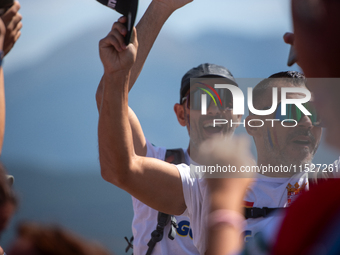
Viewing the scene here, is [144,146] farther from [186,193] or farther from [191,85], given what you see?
[186,193]

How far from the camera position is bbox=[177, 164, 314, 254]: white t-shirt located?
1.56 m

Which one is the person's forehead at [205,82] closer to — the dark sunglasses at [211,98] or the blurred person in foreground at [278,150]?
the dark sunglasses at [211,98]

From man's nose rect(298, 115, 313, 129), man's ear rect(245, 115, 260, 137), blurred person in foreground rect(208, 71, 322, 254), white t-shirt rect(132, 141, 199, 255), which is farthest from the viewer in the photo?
white t-shirt rect(132, 141, 199, 255)

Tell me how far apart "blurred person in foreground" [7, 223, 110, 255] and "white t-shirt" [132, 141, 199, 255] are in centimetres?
160

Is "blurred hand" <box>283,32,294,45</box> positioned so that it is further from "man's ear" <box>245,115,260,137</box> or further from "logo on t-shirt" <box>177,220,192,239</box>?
"logo on t-shirt" <box>177,220,192,239</box>

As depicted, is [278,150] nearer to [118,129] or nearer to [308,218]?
[118,129]

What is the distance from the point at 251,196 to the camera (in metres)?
1.88

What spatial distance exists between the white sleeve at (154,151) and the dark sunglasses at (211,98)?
0.40 metres

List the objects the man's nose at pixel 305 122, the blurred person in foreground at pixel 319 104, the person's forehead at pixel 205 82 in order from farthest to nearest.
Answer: the person's forehead at pixel 205 82
the man's nose at pixel 305 122
the blurred person in foreground at pixel 319 104

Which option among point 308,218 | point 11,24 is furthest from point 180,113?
point 308,218

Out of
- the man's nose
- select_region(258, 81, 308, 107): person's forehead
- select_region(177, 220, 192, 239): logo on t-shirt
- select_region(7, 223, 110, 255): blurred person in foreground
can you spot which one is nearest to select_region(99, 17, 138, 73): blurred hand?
select_region(7, 223, 110, 255): blurred person in foreground

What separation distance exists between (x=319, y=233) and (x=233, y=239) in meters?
0.68

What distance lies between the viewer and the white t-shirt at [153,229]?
2.40 m

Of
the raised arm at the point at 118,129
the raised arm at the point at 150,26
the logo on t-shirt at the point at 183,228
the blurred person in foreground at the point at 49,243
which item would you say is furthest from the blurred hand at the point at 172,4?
the blurred person in foreground at the point at 49,243
